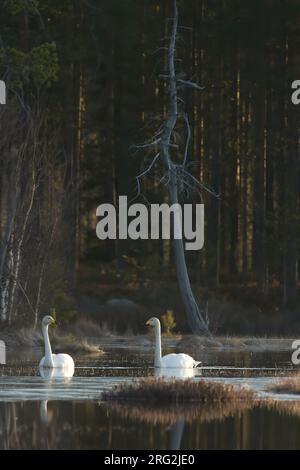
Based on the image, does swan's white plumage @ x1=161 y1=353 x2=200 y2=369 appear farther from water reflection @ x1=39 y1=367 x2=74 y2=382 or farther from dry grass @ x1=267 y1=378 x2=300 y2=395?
dry grass @ x1=267 y1=378 x2=300 y2=395

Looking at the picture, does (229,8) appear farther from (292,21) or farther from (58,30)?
(58,30)

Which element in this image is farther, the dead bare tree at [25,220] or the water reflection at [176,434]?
the dead bare tree at [25,220]

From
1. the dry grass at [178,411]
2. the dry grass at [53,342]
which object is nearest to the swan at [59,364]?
the dry grass at [178,411]

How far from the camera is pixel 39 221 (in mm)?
40344

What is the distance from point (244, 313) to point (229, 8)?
536 inches

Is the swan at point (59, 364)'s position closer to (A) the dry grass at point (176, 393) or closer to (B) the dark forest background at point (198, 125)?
(A) the dry grass at point (176, 393)

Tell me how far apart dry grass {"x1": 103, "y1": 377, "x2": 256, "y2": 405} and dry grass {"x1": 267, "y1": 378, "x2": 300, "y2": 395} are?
1.70 meters

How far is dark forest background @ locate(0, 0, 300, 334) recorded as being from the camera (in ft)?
177

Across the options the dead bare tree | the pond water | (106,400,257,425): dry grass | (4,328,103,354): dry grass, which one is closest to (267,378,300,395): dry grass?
the pond water

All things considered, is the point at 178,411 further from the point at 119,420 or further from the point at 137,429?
the point at 137,429

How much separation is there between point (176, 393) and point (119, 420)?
2.26m

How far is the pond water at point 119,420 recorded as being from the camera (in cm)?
1767

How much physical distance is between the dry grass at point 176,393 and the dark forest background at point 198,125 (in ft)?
80.1
